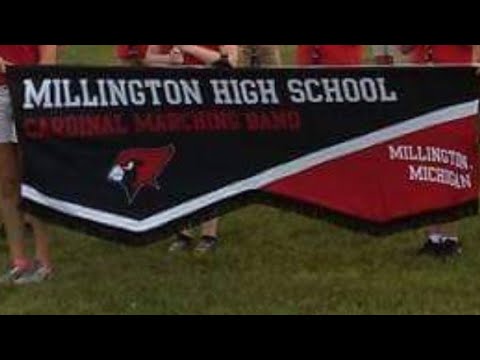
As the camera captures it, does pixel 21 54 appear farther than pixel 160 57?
No

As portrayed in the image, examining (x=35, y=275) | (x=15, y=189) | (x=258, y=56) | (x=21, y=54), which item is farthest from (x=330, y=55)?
(x=35, y=275)

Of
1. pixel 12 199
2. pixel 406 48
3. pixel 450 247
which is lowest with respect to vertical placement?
pixel 450 247

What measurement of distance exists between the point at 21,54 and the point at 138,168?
3.12ft

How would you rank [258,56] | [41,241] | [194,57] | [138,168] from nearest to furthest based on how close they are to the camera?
[138,168], [41,241], [194,57], [258,56]

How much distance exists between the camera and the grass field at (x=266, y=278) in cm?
647

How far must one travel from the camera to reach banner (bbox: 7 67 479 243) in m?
6.65

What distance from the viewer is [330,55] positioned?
7621mm

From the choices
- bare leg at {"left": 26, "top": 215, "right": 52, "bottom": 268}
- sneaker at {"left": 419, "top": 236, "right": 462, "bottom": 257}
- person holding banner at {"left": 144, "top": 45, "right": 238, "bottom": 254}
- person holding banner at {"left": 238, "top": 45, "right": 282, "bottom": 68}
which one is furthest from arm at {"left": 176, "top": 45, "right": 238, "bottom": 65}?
sneaker at {"left": 419, "top": 236, "right": 462, "bottom": 257}

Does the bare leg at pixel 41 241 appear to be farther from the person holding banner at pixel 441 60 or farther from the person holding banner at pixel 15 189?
the person holding banner at pixel 441 60

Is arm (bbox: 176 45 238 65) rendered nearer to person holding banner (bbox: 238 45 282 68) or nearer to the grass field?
person holding banner (bbox: 238 45 282 68)

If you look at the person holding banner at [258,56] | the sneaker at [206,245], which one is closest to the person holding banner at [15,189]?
the sneaker at [206,245]

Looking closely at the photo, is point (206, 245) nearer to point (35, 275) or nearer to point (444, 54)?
point (35, 275)

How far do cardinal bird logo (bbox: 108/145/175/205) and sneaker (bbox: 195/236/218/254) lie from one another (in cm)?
114

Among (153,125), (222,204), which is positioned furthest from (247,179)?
(153,125)
